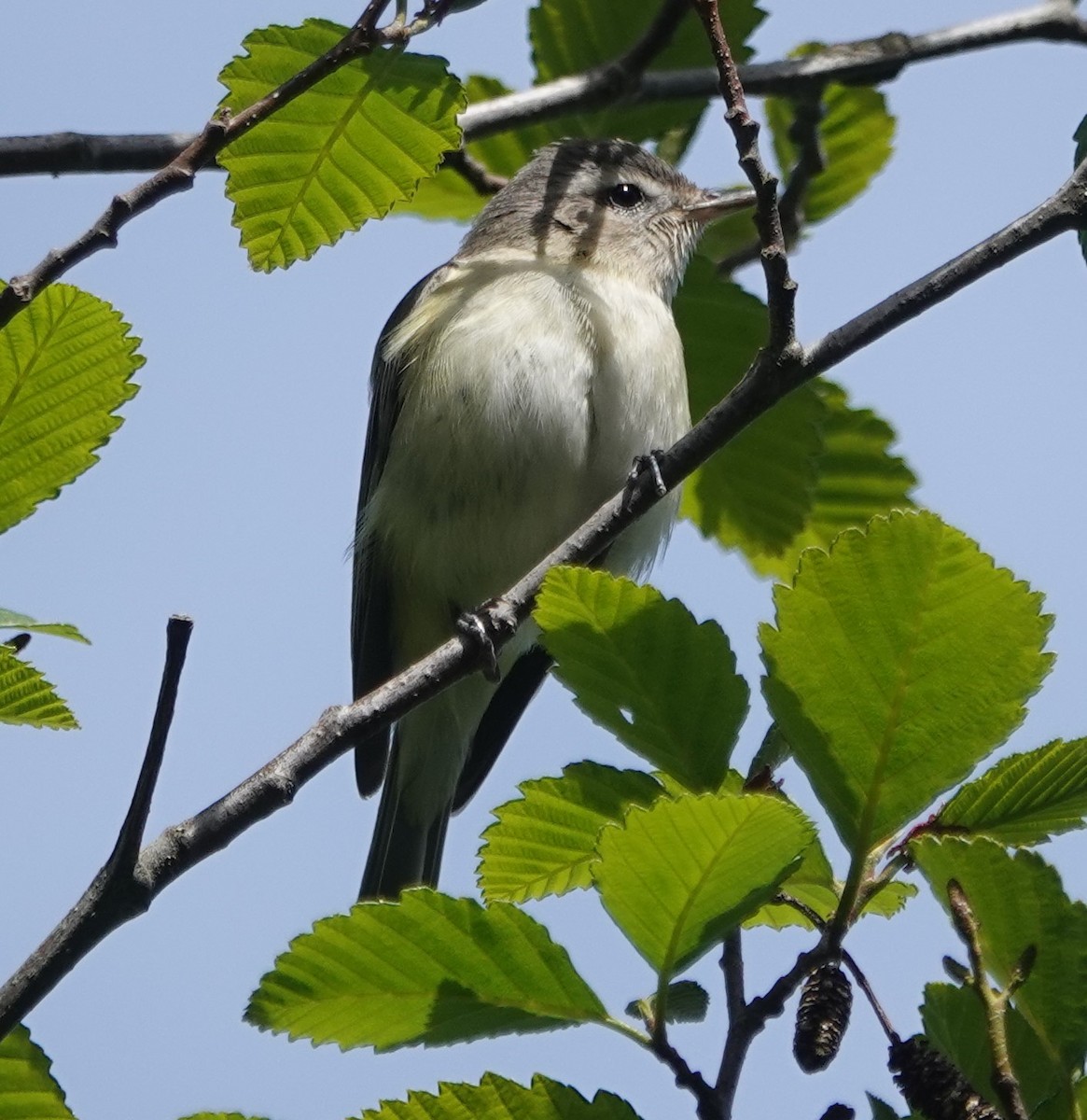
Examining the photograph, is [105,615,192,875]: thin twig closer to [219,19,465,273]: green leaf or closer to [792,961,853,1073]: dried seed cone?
[792,961,853,1073]: dried seed cone

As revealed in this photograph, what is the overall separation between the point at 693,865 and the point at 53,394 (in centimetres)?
127

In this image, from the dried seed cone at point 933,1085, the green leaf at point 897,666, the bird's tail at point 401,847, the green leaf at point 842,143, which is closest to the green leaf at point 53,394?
the green leaf at point 897,666

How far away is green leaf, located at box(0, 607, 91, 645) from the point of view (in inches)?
90.5

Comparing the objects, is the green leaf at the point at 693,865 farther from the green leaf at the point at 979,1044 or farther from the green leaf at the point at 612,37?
the green leaf at the point at 612,37

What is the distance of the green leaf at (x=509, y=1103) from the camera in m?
1.95

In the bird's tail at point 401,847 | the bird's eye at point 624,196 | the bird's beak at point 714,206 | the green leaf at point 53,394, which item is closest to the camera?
the green leaf at point 53,394

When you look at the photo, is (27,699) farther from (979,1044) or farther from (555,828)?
(979,1044)

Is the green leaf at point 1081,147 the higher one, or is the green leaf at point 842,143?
the green leaf at point 842,143

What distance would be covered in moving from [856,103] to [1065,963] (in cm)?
378

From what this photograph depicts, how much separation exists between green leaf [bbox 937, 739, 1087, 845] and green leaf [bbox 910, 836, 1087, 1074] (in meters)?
0.15

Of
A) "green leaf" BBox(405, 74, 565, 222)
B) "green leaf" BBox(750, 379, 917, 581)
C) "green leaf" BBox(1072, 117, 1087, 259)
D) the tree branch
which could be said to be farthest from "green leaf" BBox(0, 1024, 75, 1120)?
"green leaf" BBox(405, 74, 565, 222)

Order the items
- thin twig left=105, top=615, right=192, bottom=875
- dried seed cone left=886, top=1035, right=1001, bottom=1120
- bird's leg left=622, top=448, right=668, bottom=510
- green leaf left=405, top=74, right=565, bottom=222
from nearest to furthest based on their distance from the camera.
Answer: dried seed cone left=886, top=1035, right=1001, bottom=1120 < thin twig left=105, top=615, right=192, bottom=875 < bird's leg left=622, top=448, right=668, bottom=510 < green leaf left=405, top=74, right=565, bottom=222

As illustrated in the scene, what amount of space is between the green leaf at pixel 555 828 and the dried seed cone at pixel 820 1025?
375 millimetres

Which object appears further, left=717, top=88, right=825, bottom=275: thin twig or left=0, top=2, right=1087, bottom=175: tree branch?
left=717, top=88, right=825, bottom=275: thin twig
